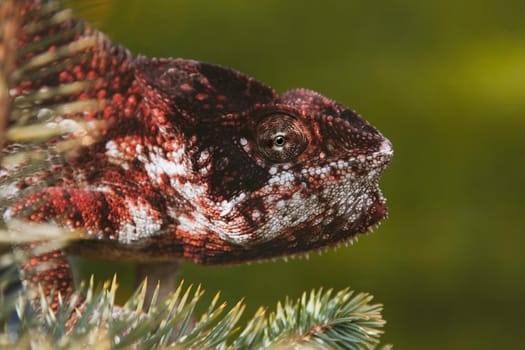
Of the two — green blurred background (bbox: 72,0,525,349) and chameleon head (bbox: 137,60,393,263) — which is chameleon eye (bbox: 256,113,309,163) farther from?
green blurred background (bbox: 72,0,525,349)

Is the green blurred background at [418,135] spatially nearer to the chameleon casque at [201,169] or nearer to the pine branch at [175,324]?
the chameleon casque at [201,169]

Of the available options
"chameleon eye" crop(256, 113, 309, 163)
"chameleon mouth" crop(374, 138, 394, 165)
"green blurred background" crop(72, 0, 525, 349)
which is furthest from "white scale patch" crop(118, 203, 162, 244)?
"green blurred background" crop(72, 0, 525, 349)

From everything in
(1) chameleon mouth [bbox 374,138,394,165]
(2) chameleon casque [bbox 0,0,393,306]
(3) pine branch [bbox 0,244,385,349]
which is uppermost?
(1) chameleon mouth [bbox 374,138,394,165]

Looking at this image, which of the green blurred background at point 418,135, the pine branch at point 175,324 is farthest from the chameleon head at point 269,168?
the green blurred background at point 418,135

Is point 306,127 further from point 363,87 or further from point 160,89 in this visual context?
point 363,87

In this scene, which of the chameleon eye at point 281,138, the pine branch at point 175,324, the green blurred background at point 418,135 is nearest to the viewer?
the pine branch at point 175,324

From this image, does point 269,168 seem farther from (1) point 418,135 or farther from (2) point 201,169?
(1) point 418,135

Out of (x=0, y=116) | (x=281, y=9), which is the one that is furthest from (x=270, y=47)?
(x=0, y=116)
